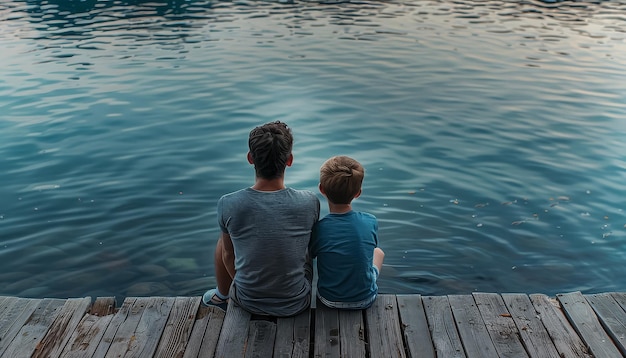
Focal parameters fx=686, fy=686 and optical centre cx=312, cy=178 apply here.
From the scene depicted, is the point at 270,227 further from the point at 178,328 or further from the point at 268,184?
the point at 178,328

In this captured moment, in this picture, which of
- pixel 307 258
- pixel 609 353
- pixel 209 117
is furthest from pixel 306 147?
pixel 609 353

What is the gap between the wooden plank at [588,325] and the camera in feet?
14.0

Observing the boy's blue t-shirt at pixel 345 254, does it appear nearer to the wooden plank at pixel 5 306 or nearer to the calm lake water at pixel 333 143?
the calm lake water at pixel 333 143

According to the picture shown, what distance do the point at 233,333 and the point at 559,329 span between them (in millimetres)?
2121

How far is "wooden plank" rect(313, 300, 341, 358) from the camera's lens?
4.17m

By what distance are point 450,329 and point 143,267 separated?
3630mm

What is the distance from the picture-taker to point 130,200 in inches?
333

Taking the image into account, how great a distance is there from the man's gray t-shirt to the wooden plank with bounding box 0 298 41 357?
1505 mm

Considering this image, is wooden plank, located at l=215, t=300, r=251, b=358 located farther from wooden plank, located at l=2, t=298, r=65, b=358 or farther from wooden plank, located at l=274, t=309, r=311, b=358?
wooden plank, located at l=2, t=298, r=65, b=358

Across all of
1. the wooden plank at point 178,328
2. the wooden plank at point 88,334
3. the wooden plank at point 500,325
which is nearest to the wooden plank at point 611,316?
Result: the wooden plank at point 500,325

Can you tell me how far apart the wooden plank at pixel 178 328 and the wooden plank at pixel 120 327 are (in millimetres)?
228

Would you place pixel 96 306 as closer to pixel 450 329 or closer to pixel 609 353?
pixel 450 329

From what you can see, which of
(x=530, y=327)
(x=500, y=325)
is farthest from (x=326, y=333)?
(x=530, y=327)

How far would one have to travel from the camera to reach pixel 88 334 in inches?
174
